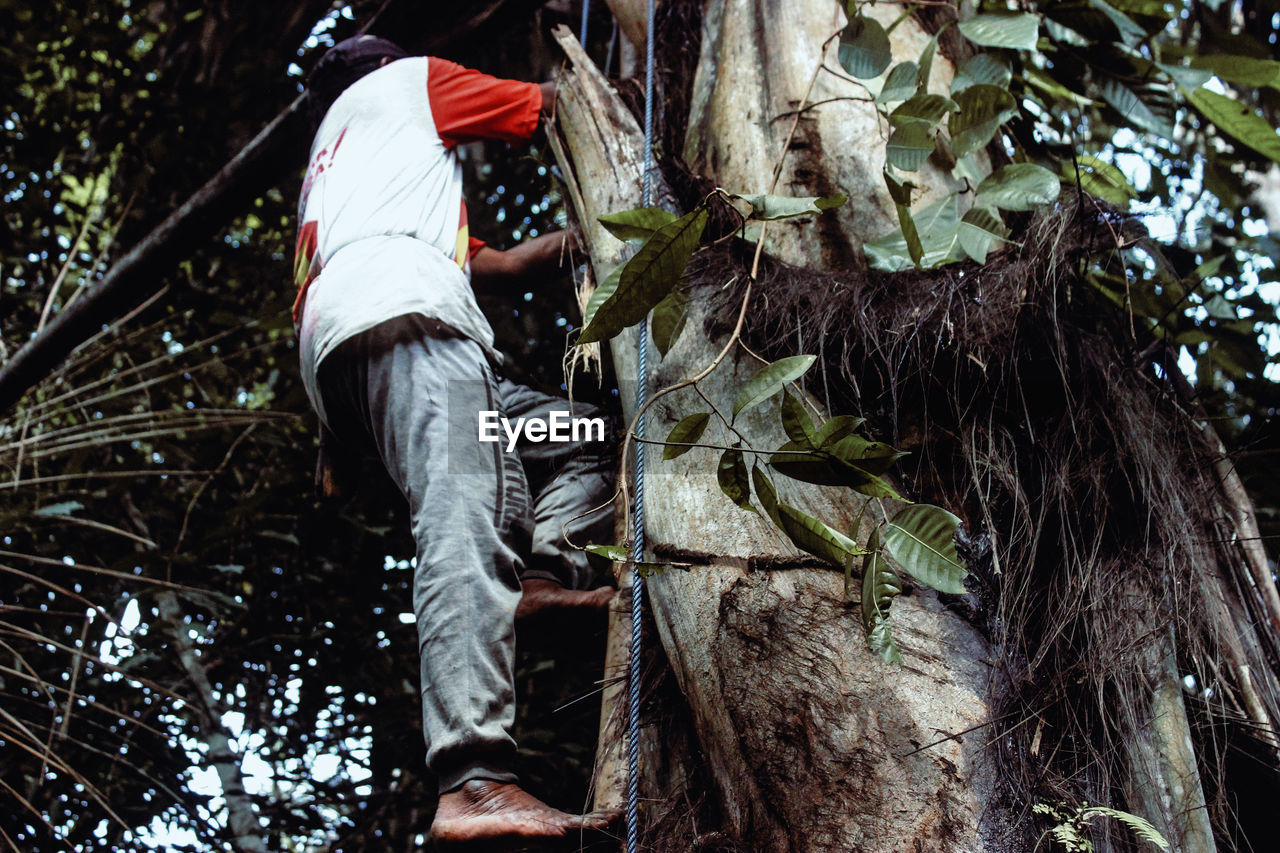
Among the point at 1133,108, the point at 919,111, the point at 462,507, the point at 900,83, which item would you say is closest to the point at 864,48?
the point at 900,83

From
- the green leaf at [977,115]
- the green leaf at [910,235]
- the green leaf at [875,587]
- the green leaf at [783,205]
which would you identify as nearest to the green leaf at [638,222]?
the green leaf at [783,205]

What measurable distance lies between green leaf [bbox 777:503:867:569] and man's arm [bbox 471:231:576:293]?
4.53 ft

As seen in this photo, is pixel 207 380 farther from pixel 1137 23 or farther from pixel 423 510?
pixel 1137 23

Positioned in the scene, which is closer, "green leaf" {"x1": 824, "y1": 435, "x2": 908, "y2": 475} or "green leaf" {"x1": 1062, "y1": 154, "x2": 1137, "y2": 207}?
"green leaf" {"x1": 824, "y1": 435, "x2": 908, "y2": 475}

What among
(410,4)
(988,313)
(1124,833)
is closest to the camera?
(1124,833)

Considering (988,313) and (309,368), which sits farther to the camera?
(309,368)

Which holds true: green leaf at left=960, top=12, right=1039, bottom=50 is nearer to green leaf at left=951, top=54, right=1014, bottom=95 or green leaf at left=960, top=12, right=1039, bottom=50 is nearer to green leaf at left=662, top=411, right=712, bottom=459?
green leaf at left=951, top=54, right=1014, bottom=95

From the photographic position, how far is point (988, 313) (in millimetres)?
1833

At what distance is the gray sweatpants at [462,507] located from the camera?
198 centimetres

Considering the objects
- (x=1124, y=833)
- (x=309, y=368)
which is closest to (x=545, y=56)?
(x=309, y=368)

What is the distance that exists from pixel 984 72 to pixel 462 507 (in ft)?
4.43

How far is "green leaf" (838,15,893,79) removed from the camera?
2047mm

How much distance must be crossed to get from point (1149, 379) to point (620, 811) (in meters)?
1.23

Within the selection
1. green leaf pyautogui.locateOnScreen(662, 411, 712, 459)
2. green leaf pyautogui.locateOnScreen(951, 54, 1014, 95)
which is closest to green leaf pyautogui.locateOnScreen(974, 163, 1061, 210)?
green leaf pyautogui.locateOnScreen(951, 54, 1014, 95)
